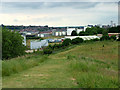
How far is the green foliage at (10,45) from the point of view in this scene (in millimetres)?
31328

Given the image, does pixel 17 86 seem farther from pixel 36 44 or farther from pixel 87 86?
pixel 36 44

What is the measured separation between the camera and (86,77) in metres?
7.57

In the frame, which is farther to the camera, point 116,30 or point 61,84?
point 116,30

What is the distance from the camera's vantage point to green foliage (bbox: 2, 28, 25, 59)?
31.3 m

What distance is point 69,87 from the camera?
259 inches

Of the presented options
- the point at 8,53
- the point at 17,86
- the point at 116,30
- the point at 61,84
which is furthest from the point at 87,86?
the point at 116,30

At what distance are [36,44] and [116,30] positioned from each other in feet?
165

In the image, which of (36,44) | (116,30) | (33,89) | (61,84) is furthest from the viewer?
(116,30)

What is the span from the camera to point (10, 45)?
32.9m

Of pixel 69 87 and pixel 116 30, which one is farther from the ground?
pixel 116 30

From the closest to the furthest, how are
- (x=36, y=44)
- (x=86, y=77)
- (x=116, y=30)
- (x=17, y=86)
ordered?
(x=17, y=86)
(x=86, y=77)
(x=36, y=44)
(x=116, y=30)

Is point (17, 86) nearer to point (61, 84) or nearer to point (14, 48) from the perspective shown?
point (61, 84)

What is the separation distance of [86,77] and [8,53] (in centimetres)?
2590

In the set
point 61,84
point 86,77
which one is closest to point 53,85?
point 61,84
